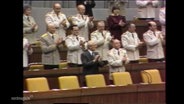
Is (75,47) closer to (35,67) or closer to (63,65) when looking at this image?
(63,65)

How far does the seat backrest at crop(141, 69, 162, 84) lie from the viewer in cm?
700

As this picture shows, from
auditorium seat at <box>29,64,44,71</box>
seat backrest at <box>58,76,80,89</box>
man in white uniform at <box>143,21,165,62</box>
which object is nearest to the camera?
seat backrest at <box>58,76,80,89</box>

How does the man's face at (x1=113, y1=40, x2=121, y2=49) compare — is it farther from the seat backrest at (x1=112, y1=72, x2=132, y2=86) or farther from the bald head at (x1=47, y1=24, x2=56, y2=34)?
the bald head at (x1=47, y1=24, x2=56, y2=34)

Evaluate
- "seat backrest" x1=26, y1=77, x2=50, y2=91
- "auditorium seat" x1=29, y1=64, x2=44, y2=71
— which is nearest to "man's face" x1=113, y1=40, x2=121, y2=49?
"auditorium seat" x1=29, y1=64, x2=44, y2=71

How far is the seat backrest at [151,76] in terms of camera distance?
23.0 feet

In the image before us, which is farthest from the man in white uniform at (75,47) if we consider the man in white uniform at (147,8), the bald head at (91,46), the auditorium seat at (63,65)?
the man in white uniform at (147,8)

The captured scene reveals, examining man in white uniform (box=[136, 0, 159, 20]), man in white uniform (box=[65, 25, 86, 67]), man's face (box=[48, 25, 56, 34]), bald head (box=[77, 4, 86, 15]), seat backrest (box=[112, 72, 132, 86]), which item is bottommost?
seat backrest (box=[112, 72, 132, 86])

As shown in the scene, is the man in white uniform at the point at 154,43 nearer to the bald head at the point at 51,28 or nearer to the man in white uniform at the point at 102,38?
the man in white uniform at the point at 102,38

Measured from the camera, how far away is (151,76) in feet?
23.1

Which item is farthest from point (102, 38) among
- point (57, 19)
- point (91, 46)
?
point (57, 19)

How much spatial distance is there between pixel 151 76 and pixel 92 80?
3.78ft
